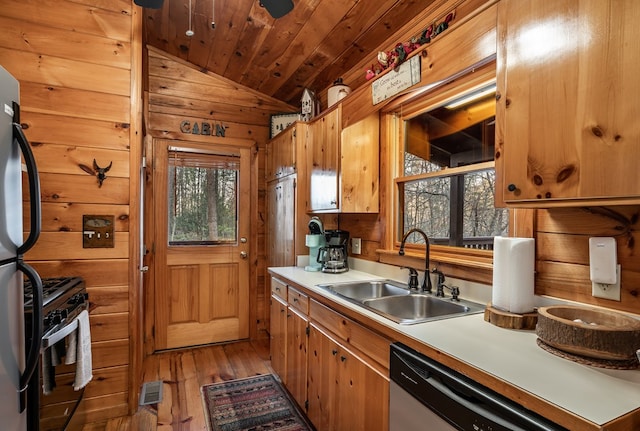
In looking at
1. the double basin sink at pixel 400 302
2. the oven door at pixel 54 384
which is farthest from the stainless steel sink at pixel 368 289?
the oven door at pixel 54 384

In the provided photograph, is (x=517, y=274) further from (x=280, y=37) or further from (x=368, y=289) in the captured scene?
(x=280, y=37)

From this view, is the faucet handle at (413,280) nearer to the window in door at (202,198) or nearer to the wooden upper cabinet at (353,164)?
the wooden upper cabinet at (353,164)

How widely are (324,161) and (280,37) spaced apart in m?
1.04

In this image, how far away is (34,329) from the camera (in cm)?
105

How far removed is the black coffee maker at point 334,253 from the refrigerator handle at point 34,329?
70.6 inches

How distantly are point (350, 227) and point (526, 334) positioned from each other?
1.73m

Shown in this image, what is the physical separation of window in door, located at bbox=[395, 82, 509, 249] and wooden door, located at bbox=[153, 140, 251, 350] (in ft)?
6.35

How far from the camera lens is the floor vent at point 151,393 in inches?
96.6

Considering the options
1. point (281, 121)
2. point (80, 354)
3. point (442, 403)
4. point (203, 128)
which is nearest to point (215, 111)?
point (203, 128)

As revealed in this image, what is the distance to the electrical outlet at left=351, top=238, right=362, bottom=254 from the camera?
270cm

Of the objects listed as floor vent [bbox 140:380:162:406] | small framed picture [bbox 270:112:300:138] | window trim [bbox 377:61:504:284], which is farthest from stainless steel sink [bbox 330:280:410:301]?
small framed picture [bbox 270:112:300:138]

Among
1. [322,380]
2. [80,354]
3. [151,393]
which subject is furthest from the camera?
[151,393]

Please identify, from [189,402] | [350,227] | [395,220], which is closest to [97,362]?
[189,402]

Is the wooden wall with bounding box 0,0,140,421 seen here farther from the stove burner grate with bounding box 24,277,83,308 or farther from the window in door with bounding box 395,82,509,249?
the window in door with bounding box 395,82,509,249
